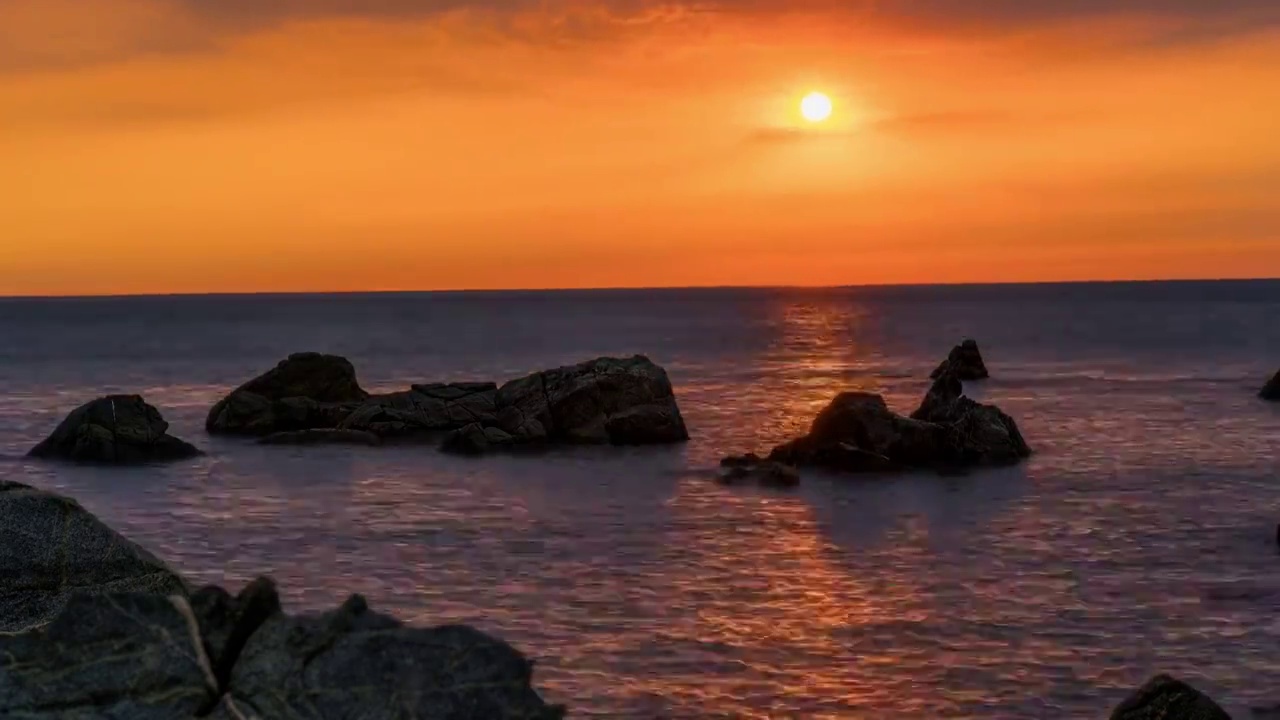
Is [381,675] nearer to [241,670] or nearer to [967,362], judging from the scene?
[241,670]

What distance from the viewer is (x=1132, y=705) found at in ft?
61.0

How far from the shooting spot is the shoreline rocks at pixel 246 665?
1255 centimetres

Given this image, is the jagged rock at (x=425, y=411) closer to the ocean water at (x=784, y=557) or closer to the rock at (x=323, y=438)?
the rock at (x=323, y=438)

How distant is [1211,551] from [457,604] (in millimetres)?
19762

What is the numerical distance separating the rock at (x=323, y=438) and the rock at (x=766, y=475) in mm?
18305

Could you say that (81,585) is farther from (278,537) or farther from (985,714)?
(278,537)

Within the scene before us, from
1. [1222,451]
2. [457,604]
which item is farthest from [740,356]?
[457,604]

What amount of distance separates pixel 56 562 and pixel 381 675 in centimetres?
473

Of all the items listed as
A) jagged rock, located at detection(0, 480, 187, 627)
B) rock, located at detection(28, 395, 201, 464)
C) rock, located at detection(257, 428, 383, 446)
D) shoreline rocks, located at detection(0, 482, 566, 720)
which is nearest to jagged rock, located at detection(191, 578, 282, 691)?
shoreline rocks, located at detection(0, 482, 566, 720)

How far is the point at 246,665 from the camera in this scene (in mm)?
12961

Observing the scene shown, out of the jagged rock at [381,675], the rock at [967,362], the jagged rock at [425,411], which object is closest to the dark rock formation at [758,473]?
the jagged rock at [425,411]

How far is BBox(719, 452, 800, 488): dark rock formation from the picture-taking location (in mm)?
53719

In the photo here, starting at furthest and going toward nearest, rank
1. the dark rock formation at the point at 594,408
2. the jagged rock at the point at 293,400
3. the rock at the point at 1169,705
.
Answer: the jagged rock at the point at 293,400, the dark rock formation at the point at 594,408, the rock at the point at 1169,705

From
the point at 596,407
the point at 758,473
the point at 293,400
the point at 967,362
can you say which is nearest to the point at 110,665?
the point at 758,473
